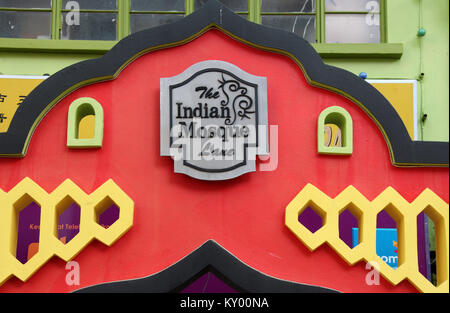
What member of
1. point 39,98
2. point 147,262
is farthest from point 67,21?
point 147,262

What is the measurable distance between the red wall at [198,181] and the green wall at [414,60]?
8.99ft

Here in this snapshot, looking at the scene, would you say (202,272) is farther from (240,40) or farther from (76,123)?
Result: (240,40)

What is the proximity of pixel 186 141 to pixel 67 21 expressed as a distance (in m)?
4.06

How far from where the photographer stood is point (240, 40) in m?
7.15

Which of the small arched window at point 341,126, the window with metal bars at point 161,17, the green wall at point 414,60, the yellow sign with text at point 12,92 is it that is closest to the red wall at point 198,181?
the small arched window at point 341,126

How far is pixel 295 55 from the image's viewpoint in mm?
7051

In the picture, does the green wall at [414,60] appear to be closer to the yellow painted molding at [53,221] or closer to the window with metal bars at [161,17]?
the window with metal bars at [161,17]

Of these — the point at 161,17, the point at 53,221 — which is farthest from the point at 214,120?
the point at 161,17

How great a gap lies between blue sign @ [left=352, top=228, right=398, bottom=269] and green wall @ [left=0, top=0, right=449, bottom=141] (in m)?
1.46

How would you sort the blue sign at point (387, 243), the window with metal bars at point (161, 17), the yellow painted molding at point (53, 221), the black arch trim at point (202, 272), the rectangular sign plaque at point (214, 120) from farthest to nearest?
the window with metal bars at point (161, 17) → the blue sign at point (387, 243) → the rectangular sign plaque at point (214, 120) → the yellow painted molding at point (53, 221) → the black arch trim at point (202, 272)

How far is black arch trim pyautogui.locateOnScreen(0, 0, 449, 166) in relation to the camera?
682 centimetres

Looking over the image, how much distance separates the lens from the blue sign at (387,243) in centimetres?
891
